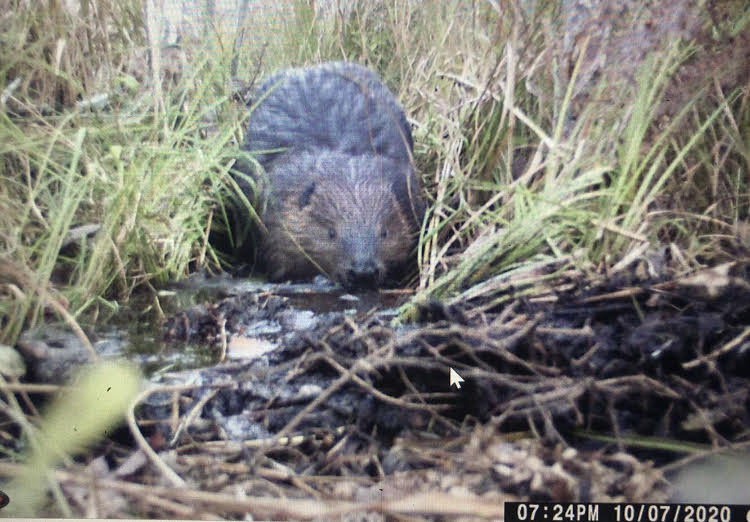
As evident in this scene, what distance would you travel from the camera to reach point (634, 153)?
64.8 inches

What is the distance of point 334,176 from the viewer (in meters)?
2.32

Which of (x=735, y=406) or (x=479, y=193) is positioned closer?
(x=735, y=406)

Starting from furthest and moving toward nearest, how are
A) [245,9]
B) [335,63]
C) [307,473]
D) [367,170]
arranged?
[367,170]
[335,63]
[245,9]
[307,473]

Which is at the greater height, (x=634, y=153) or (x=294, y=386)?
(x=634, y=153)

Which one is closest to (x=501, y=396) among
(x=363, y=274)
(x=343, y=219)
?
(x=363, y=274)

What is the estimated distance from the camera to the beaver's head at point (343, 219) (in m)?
2.06

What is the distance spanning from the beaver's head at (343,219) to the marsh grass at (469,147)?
7.2 inches

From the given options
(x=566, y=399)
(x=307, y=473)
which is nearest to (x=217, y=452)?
(x=307, y=473)

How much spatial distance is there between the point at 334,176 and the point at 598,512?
1.31 meters

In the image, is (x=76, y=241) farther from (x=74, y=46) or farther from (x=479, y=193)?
(x=479, y=193)

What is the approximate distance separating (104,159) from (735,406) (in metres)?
1.56

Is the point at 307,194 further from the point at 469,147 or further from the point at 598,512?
the point at 598,512

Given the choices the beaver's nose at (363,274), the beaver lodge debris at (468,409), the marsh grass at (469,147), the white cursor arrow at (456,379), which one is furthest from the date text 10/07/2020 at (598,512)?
the beaver's nose at (363,274)

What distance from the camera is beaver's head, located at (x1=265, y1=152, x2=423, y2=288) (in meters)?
2.06
